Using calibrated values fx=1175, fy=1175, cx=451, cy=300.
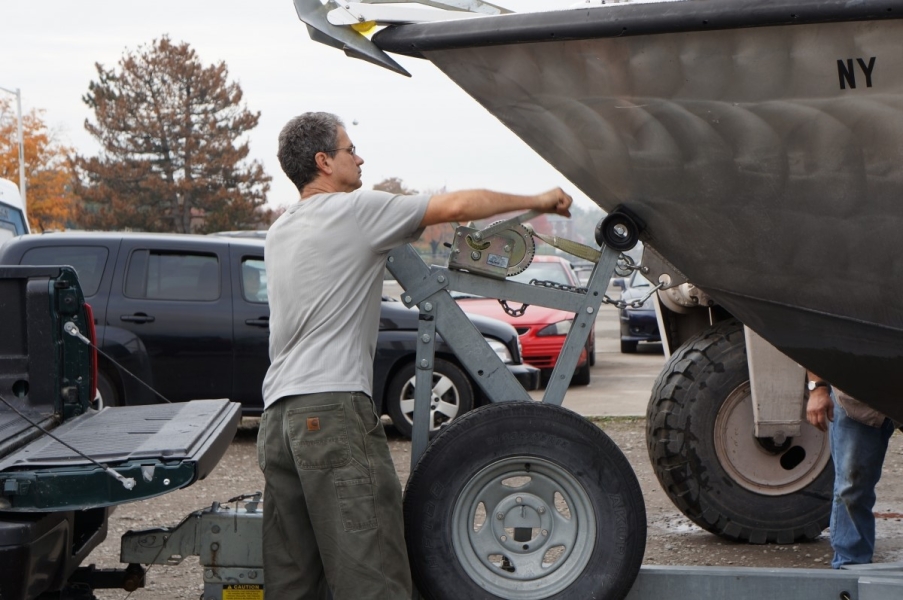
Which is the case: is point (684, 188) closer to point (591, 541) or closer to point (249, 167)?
point (591, 541)

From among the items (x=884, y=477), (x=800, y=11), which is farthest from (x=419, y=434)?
(x=884, y=477)

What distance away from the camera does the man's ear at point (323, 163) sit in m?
3.74

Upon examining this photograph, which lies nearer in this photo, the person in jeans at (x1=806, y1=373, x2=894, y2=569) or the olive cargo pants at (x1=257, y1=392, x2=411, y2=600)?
the olive cargo pants at (x1=257, y1=392, x2=411, y2=600)

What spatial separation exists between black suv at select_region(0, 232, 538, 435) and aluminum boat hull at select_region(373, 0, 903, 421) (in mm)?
5376

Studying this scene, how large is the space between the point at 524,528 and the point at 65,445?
4.77ft

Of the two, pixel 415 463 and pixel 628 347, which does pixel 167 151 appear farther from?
pixel 415 463

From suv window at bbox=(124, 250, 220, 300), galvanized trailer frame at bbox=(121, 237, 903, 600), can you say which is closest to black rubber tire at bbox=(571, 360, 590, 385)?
suv window at bbox=(124, 250, 220, 300)

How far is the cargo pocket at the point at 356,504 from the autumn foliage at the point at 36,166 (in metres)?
49.8

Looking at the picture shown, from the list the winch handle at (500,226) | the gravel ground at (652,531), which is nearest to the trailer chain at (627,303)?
the winch handle at (500,226)

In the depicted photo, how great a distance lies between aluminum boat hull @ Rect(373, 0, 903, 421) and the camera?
3.57 meters

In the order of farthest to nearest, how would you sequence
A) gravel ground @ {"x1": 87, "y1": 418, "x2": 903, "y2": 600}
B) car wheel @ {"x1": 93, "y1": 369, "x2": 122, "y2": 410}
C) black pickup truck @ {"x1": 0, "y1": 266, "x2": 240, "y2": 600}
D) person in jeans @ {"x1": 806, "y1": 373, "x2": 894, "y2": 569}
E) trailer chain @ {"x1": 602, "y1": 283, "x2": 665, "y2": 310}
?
1. car wheel @ {"x1": 93, "y1": 369, "x2": 122, "y2": 410}
2. gravel ground @ {"x1": 87, "y1": 418, "x2": 903, "y2": 600}
3. person in jeans @ {"x1": 806, "y1": 373, "x2": 894, "y2": 569}
4. trailer chain @ {"x1": 602, "y1": 283, "x2": 665, "y2": 310}
5. black pickup truck @ {"x1": 0, "y1": 266, "x2": 240, "y2": 600}

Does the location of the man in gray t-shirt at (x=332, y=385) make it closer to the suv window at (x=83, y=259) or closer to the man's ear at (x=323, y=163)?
the man's ear at (x=323, y=163)

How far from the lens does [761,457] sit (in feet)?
18.9

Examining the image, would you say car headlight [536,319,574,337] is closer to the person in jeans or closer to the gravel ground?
the gravel ground
